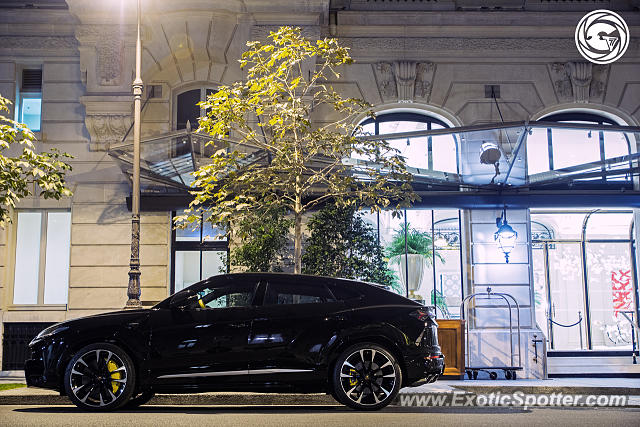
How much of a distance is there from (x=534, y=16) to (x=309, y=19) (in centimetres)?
579

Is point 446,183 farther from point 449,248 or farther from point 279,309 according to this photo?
point 279,309

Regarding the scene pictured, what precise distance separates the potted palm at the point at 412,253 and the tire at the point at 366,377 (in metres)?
9.69

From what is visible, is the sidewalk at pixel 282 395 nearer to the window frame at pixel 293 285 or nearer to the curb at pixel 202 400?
the curb at pixel 202 400

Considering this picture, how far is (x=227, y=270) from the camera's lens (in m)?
17.1

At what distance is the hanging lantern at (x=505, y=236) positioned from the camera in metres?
17.6

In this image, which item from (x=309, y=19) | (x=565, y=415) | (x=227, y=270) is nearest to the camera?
(x=565, y=415)

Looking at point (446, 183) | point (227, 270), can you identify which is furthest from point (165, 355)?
point (446, 183)

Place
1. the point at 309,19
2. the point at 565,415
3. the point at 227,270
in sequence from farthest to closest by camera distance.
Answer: the point at 309,19
the point at 227,270
the point at 565,415

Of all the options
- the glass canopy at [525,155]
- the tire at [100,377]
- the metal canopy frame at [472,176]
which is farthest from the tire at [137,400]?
the glass canopy at [525,155]

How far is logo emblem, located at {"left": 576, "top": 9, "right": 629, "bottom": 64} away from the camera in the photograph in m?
18.7

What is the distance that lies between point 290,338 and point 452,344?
681 cm

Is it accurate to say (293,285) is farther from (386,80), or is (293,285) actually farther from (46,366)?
(386,80)

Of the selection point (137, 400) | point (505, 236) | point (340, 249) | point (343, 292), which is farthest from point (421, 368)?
point (505, 236)

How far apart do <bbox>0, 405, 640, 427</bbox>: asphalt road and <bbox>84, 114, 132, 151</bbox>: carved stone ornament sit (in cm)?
958
